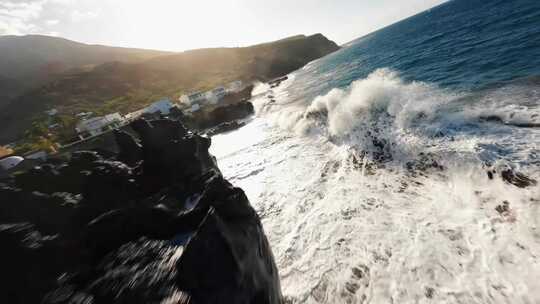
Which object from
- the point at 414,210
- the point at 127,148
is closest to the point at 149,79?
the point at 127,148

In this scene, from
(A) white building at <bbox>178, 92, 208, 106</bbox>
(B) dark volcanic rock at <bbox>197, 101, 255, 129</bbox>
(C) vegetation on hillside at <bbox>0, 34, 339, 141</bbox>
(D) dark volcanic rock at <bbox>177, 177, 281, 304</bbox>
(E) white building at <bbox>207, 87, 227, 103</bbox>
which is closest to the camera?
(D) dark volcanic rock at <bbox>177, 177, 281, 304</bbox>

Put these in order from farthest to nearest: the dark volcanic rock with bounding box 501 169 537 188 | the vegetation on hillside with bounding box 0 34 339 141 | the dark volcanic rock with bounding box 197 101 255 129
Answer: the vegetation on hillside with bounding box 0 34 339 141 < the dark volcanic rock with bounding box 197 101 255 129 < the dark volcanic rock with bounding box 501 169 537 188

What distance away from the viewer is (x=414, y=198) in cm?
830

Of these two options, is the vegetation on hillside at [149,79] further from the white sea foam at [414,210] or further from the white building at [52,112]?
the white sea foam at [414,210]

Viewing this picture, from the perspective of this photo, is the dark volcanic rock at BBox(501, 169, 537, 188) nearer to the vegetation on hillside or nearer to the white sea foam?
the white sea foam

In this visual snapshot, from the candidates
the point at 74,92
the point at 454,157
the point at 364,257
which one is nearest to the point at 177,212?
the point at 364,257

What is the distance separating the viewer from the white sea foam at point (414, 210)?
5625mm

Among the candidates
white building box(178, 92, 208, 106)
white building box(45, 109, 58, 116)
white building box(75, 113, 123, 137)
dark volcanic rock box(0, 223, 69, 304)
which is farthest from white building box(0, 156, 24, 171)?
white building box(45, 109, 58, 116)

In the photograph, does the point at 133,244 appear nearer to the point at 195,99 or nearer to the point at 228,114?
the point at 228,114

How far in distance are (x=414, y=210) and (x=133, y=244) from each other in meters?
8.82

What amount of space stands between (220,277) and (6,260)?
5.97m

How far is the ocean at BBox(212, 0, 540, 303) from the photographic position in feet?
18.7

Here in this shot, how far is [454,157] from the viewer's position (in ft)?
29.2

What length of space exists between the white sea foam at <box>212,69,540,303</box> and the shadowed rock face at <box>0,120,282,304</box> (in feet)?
7.99
